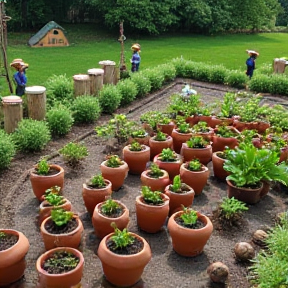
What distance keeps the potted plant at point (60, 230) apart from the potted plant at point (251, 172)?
2.30 m

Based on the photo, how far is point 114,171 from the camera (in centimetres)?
593

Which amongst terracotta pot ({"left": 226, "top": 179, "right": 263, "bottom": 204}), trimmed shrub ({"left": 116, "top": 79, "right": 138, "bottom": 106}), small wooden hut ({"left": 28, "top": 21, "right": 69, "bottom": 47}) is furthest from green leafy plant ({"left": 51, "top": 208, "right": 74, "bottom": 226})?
small wooden hut ({"left": 28, "top": 21, "right": 69, "bottom": 47})

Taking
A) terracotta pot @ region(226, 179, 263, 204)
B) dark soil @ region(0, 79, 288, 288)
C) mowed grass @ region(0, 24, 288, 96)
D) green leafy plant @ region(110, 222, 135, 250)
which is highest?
green leafy plant @ region(110, 222, 135, 250)

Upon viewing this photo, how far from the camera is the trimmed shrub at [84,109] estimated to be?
8.41m

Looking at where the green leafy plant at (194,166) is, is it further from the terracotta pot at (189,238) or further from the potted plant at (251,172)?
the terracotta pot at (189,238)

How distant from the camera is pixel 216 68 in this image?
486 inches

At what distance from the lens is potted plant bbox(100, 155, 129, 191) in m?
5.94

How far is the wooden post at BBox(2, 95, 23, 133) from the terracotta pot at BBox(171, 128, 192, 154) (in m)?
2.57

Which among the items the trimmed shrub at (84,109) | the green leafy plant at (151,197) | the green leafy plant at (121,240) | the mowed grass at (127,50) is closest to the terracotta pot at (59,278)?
the green leafy plant at (121,240)

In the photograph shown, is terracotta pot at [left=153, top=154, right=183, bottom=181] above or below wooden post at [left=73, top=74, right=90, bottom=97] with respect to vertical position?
below

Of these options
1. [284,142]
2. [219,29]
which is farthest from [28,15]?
[284,142]

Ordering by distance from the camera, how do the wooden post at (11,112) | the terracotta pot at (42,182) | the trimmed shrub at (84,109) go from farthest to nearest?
the trimmed shrub at (84,109)
the wooden post at (11,112)
the terracotta pot at (42,182)

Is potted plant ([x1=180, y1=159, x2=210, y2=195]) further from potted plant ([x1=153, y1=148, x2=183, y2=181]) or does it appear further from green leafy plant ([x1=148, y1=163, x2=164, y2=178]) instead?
green leafy plant ([x1=148, y1=163, x2=164, y2=178])

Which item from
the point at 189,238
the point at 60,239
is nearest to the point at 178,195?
the point at 189,238
